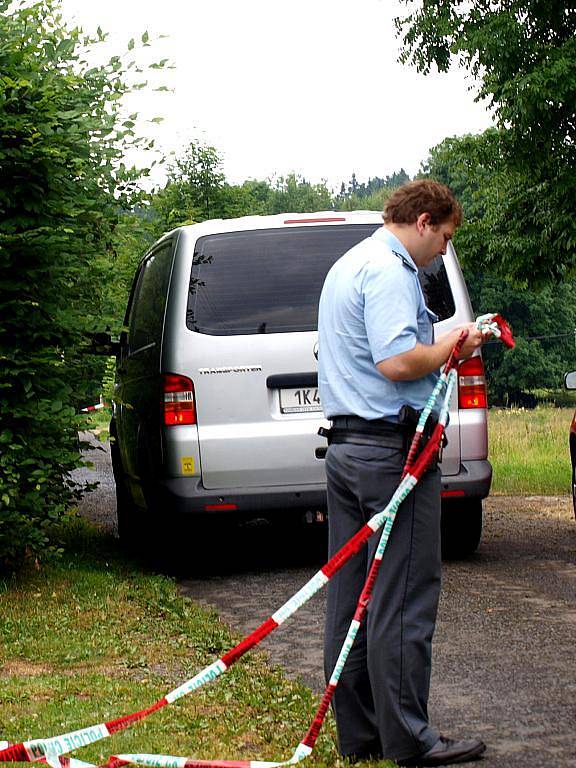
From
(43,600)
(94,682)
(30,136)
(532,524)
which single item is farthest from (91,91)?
(532,524)

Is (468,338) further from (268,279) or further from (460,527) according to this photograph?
(460,527)

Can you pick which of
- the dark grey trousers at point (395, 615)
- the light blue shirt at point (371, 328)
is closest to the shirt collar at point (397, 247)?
the light blue shirt at point (371, 328)

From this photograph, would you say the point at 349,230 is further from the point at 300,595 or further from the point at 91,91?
the point at 300,595

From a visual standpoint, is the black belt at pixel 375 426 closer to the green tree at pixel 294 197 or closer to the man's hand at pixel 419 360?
the man's hand at pixel 419 360

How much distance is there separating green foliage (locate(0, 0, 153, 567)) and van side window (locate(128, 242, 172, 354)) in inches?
19.2

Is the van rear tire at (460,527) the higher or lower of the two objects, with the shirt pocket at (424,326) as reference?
lower

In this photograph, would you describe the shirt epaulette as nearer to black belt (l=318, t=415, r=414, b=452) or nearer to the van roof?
black belt (l=318, t=415, r=414, b=452)

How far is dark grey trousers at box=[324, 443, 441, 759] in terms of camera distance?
447cm

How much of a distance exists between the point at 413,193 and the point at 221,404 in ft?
13.5

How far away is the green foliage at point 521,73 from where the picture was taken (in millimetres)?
14977

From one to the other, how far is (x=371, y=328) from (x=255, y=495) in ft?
14.2

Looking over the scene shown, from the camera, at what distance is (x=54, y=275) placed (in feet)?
26.9

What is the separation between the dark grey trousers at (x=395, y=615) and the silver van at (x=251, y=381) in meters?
3.91

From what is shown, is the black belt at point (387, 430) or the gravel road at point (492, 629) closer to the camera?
the black belt at point (387, 430)
